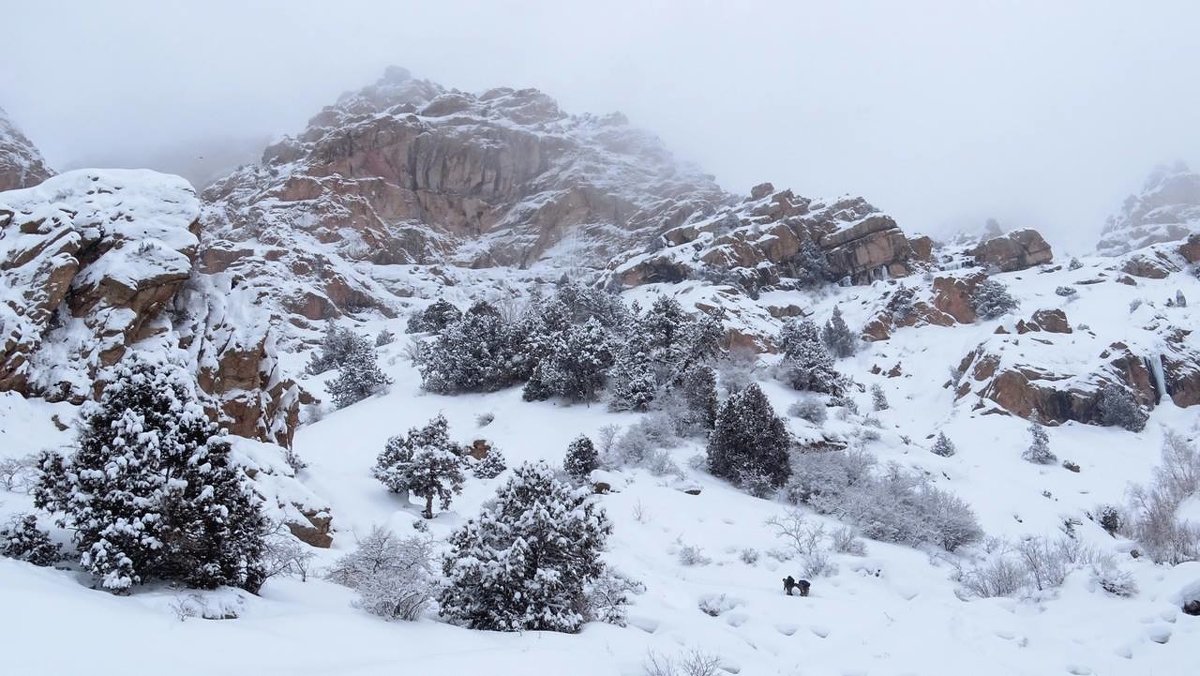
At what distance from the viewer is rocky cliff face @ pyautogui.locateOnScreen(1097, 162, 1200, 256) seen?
98506 millimetres

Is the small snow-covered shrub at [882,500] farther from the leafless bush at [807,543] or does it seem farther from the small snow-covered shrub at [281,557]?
the small snow-covered shrub at [281,557]

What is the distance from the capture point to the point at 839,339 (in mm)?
49281

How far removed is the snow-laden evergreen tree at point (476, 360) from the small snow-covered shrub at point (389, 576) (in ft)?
81.1

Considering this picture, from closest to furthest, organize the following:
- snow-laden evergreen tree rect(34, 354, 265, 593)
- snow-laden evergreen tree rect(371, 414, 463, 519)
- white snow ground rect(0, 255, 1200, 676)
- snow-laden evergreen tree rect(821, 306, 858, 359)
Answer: white snow ground rect(0, 255, 1200, 676) < snow-laden evergreen tree rect(34, 354, 265, 593) < snow-laden evergreen tree rect(371, 414, 463, 519) < snow-laden evergreen tree rect(821, 306, 858, 359)

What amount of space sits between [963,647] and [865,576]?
452cm

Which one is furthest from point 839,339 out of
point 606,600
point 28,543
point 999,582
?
point 28,543

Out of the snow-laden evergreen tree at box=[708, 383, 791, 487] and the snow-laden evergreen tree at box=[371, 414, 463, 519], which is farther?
the snow-laden evergreen tree at box=[708, 383, 791, 487]

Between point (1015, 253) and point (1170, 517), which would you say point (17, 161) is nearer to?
point (1170, 517)

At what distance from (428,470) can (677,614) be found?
35.3 feet

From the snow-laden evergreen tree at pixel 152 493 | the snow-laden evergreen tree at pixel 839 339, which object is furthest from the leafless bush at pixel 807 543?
the snow-laden evergreen tree at pixel 839 339

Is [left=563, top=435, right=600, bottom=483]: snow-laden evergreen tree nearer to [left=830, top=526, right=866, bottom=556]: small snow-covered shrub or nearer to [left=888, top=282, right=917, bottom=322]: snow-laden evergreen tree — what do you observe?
[left=830, top=526, right=866, bottom=556]: small snow-covered shrub

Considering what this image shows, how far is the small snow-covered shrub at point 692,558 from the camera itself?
15141mm

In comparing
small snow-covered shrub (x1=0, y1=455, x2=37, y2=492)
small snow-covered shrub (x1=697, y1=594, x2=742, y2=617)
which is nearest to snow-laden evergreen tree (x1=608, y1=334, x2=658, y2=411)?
small snow-covered shrub (x1=697, y1=594, x2=742, y2=617)

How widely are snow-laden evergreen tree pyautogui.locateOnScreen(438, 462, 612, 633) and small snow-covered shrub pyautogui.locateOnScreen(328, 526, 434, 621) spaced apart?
0.53 meters
